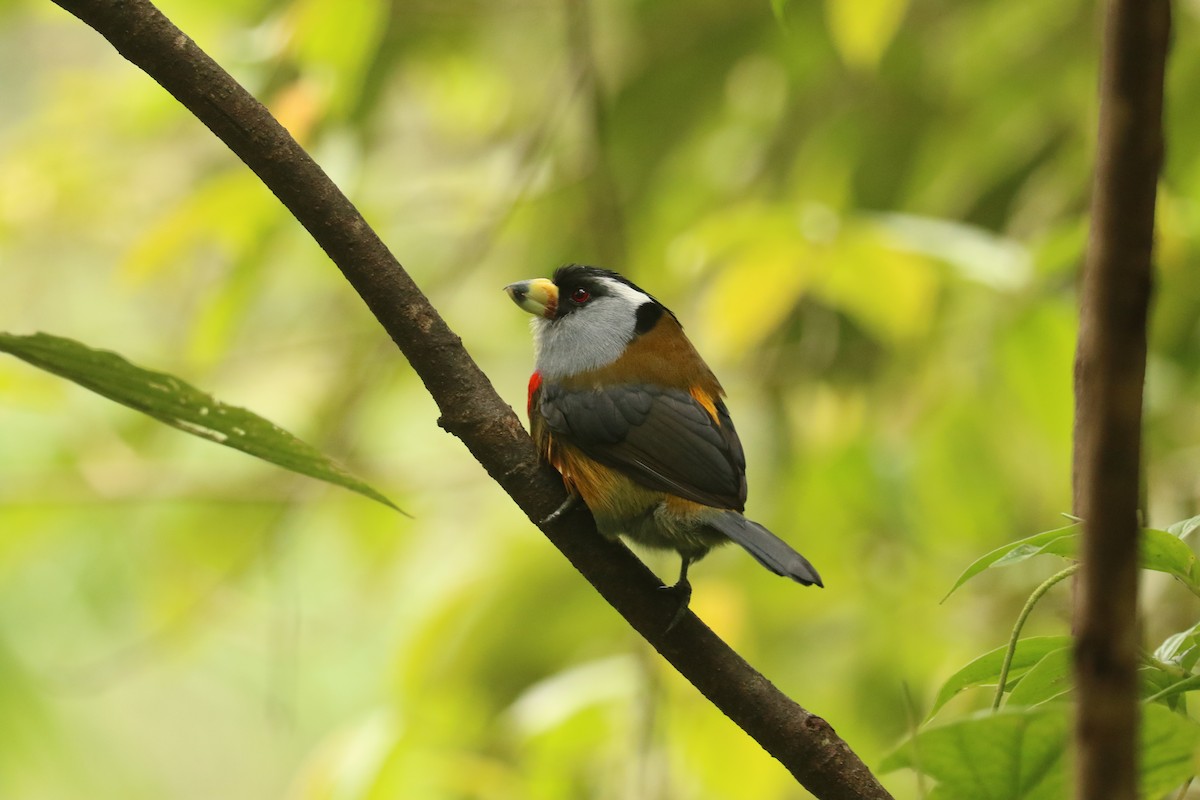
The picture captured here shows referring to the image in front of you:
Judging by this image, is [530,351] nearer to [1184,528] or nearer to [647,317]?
[647,317]

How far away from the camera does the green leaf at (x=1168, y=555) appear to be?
0.90 meters

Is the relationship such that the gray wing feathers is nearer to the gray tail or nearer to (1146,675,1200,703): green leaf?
the gray tail

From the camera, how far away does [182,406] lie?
3.52 ft

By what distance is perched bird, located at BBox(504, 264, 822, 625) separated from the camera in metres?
1.75

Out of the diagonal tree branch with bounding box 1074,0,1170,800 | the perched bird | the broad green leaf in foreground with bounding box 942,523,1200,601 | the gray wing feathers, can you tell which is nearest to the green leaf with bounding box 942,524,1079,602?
the broad green leaf in foreground with bounding box 942,523,1200,601

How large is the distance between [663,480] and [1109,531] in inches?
49.8

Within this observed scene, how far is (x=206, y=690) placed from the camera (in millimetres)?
5898

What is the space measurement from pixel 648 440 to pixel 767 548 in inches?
12.2

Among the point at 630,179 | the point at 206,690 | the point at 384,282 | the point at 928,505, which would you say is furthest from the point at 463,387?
the point at 206,690

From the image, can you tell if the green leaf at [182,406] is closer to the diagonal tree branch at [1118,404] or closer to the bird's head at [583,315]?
the diagonal tree branch at [1118,404]

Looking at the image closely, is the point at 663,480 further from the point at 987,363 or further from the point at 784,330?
the point at 784,330

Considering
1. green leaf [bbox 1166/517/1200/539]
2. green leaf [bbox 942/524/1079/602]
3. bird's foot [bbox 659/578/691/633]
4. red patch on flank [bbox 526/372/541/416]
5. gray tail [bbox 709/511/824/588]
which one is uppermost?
red patch on flank [bbox 526/372/541/416]

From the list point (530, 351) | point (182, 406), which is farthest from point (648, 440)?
point (530, 351)

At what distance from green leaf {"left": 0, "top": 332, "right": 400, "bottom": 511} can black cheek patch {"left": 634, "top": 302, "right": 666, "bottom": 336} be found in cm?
110
